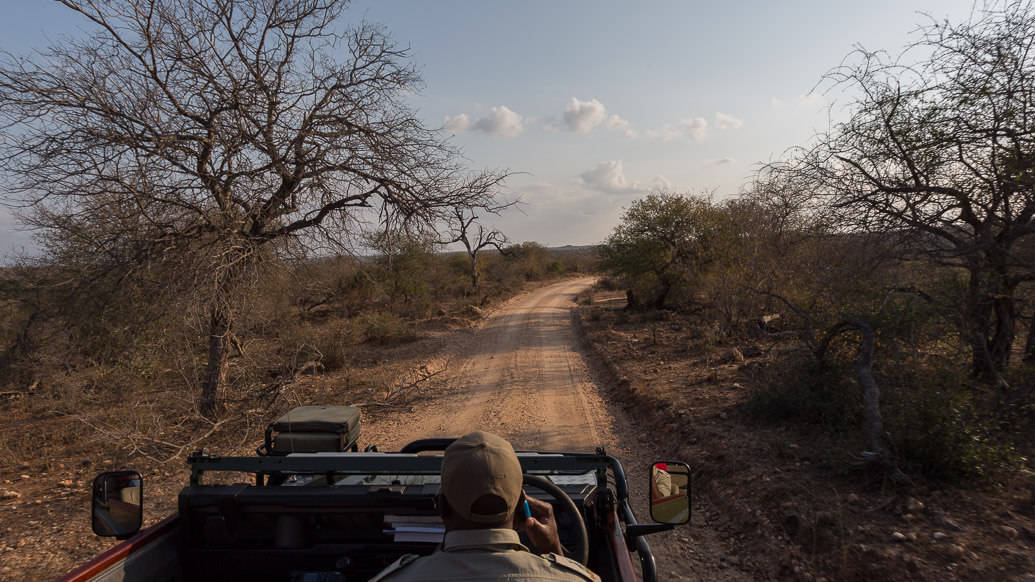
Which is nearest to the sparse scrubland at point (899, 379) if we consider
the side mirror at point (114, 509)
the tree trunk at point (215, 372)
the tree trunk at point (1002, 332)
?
the tree trunk at point (1002, 332)

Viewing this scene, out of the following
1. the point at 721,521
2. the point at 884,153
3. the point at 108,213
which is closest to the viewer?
the point at 721,521

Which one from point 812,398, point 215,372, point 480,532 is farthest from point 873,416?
point 215,372

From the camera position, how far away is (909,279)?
21.4ft

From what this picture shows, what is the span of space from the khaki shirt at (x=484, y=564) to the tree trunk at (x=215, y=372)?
23.0 feet

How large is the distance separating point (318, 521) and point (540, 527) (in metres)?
1.17

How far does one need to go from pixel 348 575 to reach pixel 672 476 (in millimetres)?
1484

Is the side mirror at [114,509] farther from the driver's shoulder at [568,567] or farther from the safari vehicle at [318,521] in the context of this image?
the driver's shoulder at [568,567]

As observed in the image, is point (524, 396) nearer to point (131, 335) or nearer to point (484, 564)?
point (131, 335)

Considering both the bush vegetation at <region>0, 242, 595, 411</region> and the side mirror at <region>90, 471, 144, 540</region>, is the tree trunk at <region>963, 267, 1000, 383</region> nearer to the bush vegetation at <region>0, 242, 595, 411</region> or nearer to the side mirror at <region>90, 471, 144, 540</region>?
the bush vegetation at <region>0, 242, 595, 411</region>

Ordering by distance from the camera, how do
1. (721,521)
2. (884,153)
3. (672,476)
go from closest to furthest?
1. (672,476)
2. (721,521)
3. (884,153)

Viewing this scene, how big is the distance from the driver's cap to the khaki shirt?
0.16ft

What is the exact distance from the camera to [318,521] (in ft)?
7.13

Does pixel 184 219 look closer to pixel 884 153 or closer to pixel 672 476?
pixel 672 476

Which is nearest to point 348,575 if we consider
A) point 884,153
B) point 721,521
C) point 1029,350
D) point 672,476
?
point 672,476
